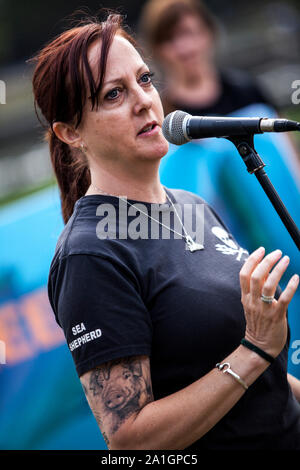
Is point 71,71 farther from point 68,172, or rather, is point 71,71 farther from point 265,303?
point 265,303

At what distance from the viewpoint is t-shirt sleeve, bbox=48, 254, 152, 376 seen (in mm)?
1624

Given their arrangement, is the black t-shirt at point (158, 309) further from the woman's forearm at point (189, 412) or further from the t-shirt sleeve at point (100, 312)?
the woman's forearm at point (189, 412)

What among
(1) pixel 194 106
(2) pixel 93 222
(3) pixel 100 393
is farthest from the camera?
(1) pixel 194 106

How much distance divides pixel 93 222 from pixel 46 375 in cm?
180

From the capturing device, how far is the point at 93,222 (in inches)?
71.5

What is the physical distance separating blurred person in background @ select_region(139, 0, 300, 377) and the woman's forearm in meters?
1.68

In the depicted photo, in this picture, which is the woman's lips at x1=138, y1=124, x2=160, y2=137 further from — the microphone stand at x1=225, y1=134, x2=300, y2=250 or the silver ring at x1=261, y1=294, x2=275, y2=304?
the silver ring at x1=261, y1=294, x2=275, y2=304

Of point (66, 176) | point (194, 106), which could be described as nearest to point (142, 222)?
point (66, 176)

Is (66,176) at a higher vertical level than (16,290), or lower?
higher

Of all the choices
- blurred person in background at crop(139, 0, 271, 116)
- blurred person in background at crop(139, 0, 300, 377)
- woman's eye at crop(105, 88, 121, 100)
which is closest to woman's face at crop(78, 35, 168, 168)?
woman's eye at crop(105, 88, 121, 100)

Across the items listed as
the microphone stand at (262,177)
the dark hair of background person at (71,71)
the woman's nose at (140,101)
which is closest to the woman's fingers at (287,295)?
the microphone stand at (262,177)

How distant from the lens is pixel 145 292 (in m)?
1.75

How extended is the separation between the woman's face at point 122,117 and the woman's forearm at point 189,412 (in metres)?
0.69

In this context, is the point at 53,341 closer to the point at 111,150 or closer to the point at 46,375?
the point at 46,375
